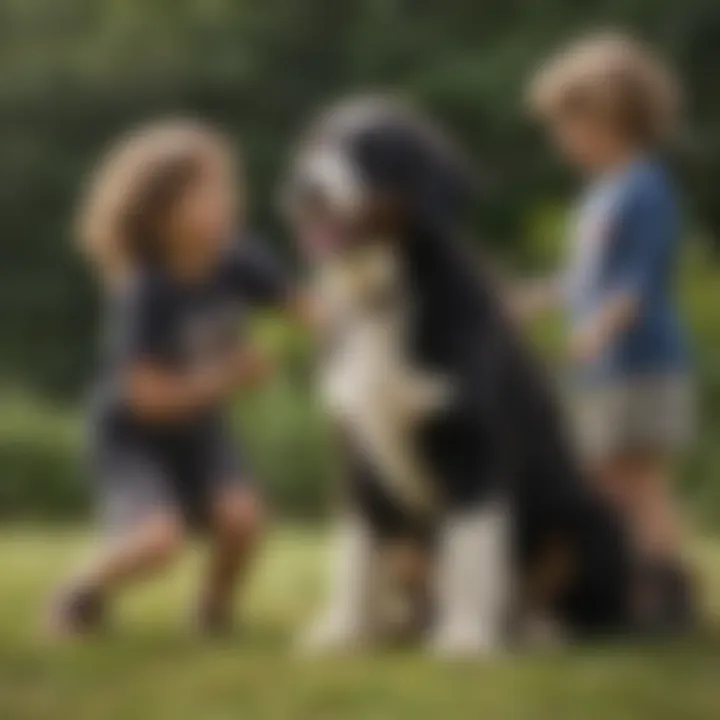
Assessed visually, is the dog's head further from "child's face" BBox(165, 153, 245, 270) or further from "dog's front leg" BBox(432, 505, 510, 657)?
"dog's front leg" BBox(432, 505, 510, 657)

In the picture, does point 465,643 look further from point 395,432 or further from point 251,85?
point 251,85

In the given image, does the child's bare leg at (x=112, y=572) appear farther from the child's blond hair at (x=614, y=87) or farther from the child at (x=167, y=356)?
the child's blond hair at (x=614, y=87)

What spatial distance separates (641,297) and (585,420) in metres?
0.09

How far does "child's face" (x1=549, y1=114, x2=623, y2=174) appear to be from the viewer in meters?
1.34

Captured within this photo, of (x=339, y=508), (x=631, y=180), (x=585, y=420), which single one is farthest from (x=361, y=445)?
(x=631, y=180)

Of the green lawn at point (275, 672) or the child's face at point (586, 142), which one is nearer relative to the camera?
the green lawn at point (275, 672)

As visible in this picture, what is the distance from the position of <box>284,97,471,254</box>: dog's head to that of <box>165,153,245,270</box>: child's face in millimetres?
47

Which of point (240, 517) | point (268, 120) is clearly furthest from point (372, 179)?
point (240, 517)

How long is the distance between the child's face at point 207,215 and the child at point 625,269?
0.70ft

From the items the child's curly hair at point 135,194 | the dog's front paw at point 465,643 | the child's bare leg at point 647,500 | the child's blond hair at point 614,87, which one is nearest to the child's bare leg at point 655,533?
the child's bare leg at point 647,500

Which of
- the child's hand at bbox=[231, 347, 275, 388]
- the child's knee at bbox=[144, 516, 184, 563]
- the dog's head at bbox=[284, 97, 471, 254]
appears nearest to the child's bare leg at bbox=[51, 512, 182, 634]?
the child's knee at bbox=[144, 516, 184, 563]

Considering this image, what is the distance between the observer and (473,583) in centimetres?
129

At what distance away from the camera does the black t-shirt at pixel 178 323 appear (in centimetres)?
132

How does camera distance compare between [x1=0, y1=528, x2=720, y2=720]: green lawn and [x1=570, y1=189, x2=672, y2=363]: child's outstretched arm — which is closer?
[x1=0, y1=528, x2=720, y2=720]: green lawn
